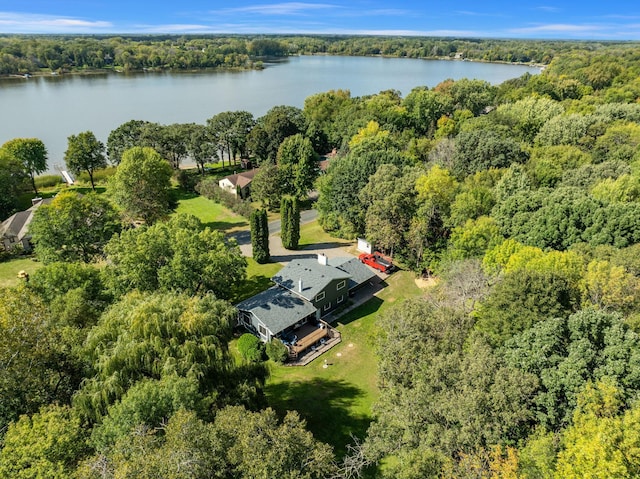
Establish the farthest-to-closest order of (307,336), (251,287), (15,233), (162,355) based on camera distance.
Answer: (15,233) < (251,287) < (307,336) < (162,355)

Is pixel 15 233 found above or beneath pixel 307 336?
above

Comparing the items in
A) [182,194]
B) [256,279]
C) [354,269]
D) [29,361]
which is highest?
[29,361]

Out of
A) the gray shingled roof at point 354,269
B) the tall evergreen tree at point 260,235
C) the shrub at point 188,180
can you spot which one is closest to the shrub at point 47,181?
the shrub at point 188,180

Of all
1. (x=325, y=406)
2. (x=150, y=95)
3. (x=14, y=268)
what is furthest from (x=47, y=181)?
(x=325, y=406)

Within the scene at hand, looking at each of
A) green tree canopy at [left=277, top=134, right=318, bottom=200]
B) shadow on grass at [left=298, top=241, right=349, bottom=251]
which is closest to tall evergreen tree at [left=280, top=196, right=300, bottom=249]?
shadow on grass at [left=298, top=241, right=349, bottom=251]

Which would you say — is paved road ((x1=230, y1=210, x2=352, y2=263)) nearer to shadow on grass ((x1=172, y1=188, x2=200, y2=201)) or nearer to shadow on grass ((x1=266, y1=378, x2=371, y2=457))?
shadow on grass ((x1=172, y1=188, x2=200, y2=201))

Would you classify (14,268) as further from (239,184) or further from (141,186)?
(239,184)
